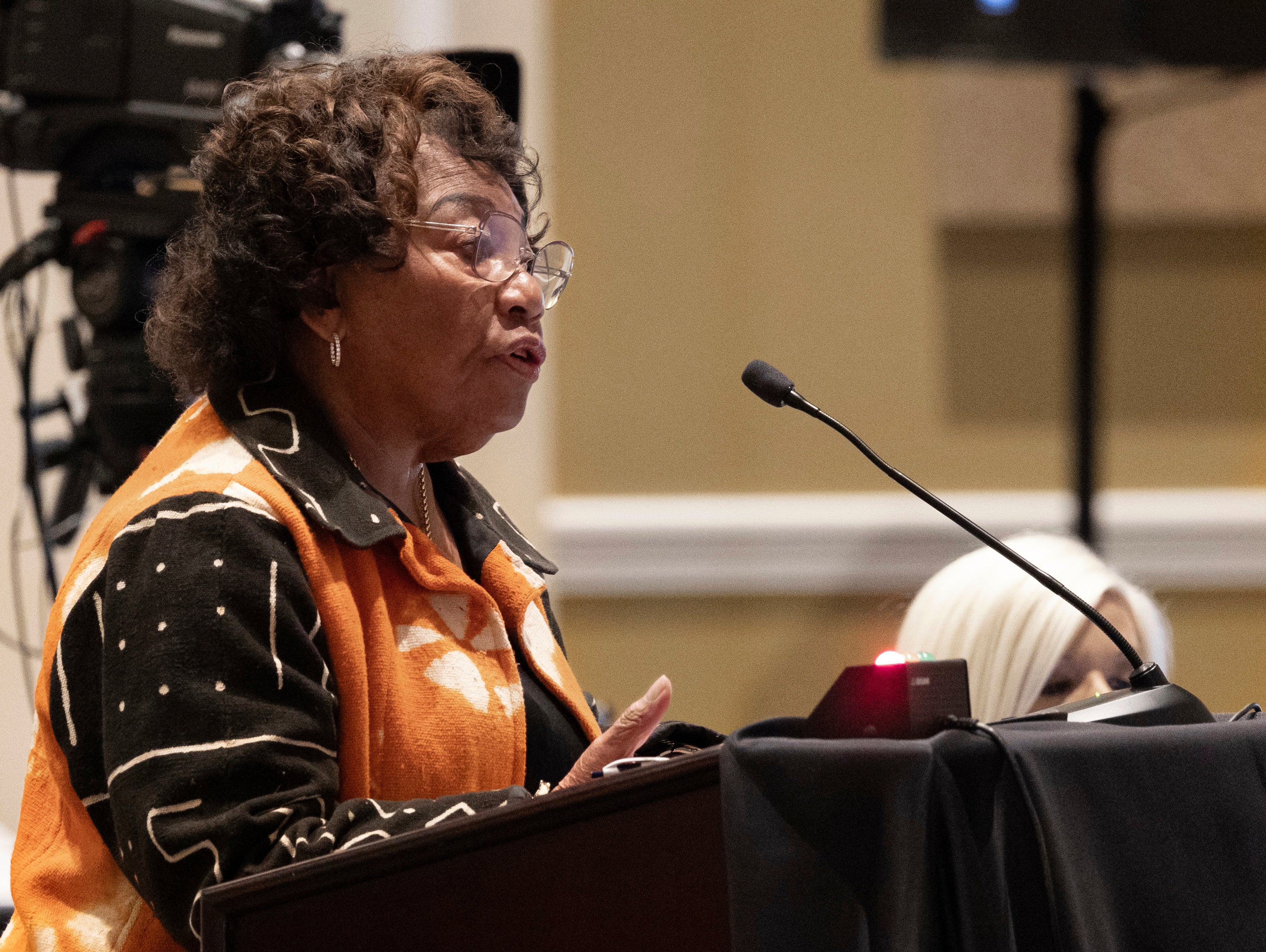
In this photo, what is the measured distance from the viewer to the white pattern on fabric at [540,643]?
128cm

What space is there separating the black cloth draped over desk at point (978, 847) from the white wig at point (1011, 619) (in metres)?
0.91

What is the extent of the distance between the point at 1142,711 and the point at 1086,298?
1.97m

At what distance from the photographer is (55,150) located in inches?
75.3

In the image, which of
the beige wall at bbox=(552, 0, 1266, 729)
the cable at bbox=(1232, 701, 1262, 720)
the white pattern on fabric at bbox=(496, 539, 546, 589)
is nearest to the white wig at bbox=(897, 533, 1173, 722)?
the white pattern on fabric at bbox=(496, 539, 546, 589)

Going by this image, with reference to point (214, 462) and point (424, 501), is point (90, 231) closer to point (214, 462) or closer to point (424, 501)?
point (424, 501)

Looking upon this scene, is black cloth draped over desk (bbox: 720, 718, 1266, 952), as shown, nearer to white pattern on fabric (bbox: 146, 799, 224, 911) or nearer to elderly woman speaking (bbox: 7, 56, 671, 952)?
elderly woman speaking (bbox: 7, 56, 671, 952)

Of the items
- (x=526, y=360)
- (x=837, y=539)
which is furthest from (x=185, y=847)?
(x=837, y=539)

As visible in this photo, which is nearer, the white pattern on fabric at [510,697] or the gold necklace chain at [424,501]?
the white pattern on fabric at [510,697]

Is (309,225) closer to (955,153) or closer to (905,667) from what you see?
(905,667)

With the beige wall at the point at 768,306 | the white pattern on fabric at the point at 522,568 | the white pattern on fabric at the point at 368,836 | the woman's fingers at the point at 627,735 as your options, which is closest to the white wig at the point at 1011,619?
the white pattern on fabric at the point at 522,568

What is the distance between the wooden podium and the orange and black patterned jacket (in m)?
0.10

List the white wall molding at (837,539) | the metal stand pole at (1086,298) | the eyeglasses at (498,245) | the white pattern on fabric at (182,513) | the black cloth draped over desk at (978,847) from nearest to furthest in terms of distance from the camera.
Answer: the black cloth draped over desk at (978,847)
the white pattern on fabric at (182,513)
the eyeglasses at (498,245)
the metal stand pole at (1086,298)
the white wall molding at (837,539)

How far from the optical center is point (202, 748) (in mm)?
943

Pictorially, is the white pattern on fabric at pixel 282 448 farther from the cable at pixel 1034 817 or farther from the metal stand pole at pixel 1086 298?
the metal stand pole at pixel 1086 298
